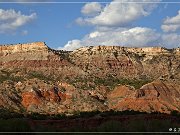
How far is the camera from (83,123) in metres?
48.5

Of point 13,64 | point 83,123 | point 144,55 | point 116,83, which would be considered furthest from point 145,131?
point 144,55

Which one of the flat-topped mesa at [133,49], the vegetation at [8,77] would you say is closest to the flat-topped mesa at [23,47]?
the flat-topped mesa at [133,49]

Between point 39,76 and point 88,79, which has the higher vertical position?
point 39,76

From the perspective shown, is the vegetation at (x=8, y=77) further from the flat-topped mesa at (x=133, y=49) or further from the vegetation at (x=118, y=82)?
the flat-topped mesa at (x=133, y=49)

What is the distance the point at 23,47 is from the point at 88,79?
93.1ft

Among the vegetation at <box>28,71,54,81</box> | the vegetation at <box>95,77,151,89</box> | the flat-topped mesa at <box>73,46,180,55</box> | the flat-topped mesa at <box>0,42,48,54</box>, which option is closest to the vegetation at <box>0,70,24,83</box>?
the vegetation at <box>28,71,54,81</box>

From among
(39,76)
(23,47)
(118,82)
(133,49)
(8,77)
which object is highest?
(133,49)

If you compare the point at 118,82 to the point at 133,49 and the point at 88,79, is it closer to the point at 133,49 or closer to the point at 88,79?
the point at 88,79

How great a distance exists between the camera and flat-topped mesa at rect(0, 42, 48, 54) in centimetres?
13488

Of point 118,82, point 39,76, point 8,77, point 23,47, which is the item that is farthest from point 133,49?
point 8,77

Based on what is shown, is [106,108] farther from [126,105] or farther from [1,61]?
[1,61]

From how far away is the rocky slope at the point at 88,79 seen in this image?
3903 inches

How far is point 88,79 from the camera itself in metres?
118

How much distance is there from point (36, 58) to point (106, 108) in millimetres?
36428
